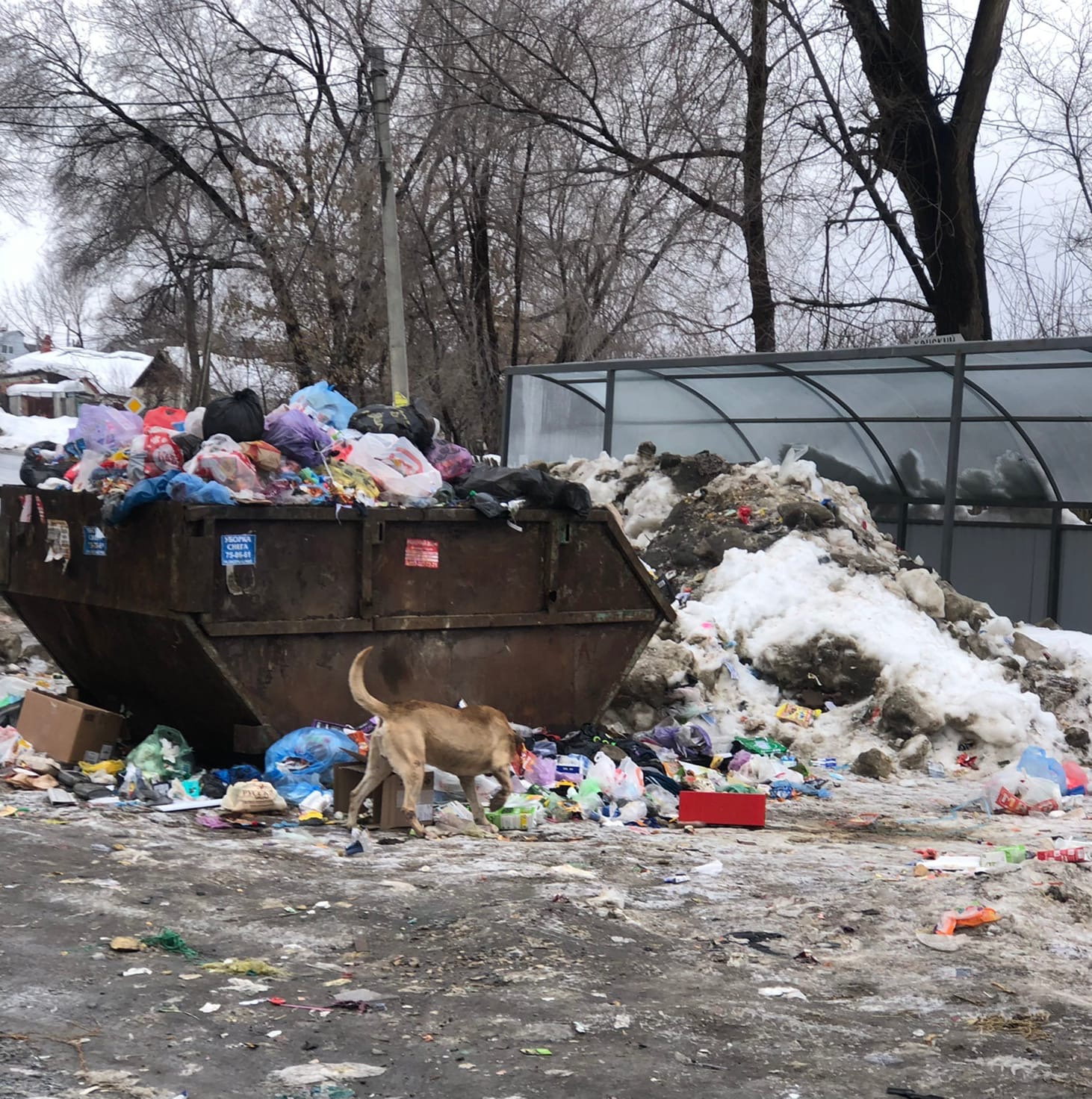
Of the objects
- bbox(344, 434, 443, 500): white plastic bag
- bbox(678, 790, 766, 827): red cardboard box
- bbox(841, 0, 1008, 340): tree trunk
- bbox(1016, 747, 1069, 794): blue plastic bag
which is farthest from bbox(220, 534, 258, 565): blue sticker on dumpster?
bbox(841, 0, 1008, 340): tree trunk

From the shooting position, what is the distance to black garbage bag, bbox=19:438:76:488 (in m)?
7.77

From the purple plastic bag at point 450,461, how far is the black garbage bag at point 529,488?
23 cm

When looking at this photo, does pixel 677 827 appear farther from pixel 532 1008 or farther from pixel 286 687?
pixel 532 1008

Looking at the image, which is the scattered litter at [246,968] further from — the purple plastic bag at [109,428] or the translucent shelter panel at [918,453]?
the translucent shelter panel at [918,453]

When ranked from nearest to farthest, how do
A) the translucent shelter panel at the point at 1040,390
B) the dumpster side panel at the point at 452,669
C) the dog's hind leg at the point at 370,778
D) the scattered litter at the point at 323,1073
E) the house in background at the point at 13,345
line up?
Result: the scattered litter at the point at 323,1073 → the dog's hind leg at the point at 370,778 → the dumpster side panel at the point at 452,669 → the translucent shelter panel at the point at 1040,390 → the house in background at the point at 13,345

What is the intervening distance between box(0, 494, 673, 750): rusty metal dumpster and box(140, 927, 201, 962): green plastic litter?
2.34 m

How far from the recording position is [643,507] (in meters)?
12.5

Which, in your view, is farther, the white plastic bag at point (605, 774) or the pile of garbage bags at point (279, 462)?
the white plastic bag at point (605, 774)

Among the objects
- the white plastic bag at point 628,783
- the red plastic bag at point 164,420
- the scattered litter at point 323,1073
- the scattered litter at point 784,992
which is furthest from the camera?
the red plastic bag at point 164,420

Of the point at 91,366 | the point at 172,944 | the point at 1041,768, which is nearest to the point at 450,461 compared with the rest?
the point at 1041,768

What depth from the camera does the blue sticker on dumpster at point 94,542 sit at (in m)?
7.05

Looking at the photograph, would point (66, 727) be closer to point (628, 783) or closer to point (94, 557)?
point (94, 557)

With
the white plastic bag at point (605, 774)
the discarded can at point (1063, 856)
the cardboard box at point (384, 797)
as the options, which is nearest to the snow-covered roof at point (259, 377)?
the white plastic bag at point (605, 774)

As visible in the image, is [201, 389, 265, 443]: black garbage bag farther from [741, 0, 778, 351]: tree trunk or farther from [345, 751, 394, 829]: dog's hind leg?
[741, 0, 778, 351]: tree trunk
